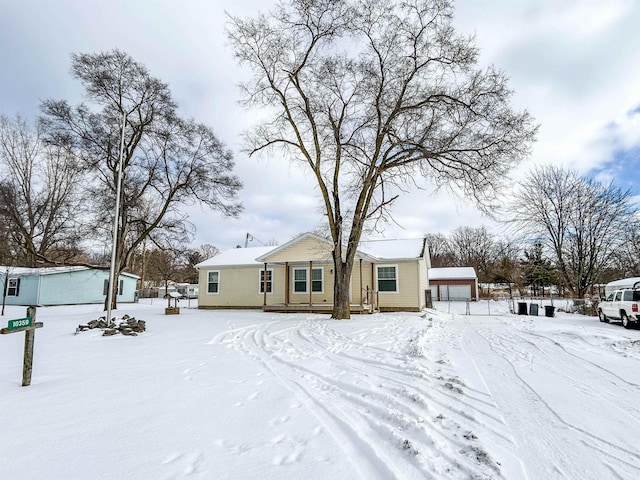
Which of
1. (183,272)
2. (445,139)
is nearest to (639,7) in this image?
(445,139)

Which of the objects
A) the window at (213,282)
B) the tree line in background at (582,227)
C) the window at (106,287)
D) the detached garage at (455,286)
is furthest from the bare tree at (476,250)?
the window at (106,287)

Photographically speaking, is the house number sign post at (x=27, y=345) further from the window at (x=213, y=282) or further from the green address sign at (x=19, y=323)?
the window at (x=213, y=282)

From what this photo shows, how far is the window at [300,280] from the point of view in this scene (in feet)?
61.8

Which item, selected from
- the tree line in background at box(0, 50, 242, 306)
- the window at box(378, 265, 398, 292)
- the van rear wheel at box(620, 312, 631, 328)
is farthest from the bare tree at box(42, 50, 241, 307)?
the van rear wheel at box(620, 312, 631, 328)

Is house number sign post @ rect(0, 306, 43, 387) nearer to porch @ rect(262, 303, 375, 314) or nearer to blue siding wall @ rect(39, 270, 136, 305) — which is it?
porch @ rect(262, 303, 375, 314)

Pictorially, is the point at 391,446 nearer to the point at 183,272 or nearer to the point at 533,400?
the point at 533,400

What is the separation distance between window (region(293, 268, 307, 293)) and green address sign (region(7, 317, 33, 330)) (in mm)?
14484

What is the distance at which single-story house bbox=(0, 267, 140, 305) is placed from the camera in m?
23.8

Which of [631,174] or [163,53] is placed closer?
[163,53]

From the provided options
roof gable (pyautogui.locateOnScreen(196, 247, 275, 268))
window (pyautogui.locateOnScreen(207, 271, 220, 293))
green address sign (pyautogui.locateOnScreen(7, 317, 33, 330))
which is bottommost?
green address sign (pyautogui.locateOnScreen(7, 317, 33, 330))

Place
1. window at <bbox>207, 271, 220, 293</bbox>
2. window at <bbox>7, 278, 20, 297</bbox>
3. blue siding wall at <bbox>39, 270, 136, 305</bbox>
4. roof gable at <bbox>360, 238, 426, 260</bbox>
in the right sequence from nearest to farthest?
roof gable at <bbox>360, 238, 426, 260</bbox> → window at <bbox>207, 271, 220, 293</bbox> → blue siding wall at <bbox>39, 270, 136, 305</bbox> → window at <bbox>7, 278, 20, 297</bbox>

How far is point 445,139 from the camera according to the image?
41.1 feet

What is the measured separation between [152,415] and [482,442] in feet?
10.5

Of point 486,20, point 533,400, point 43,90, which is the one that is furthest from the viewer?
point 43,90
